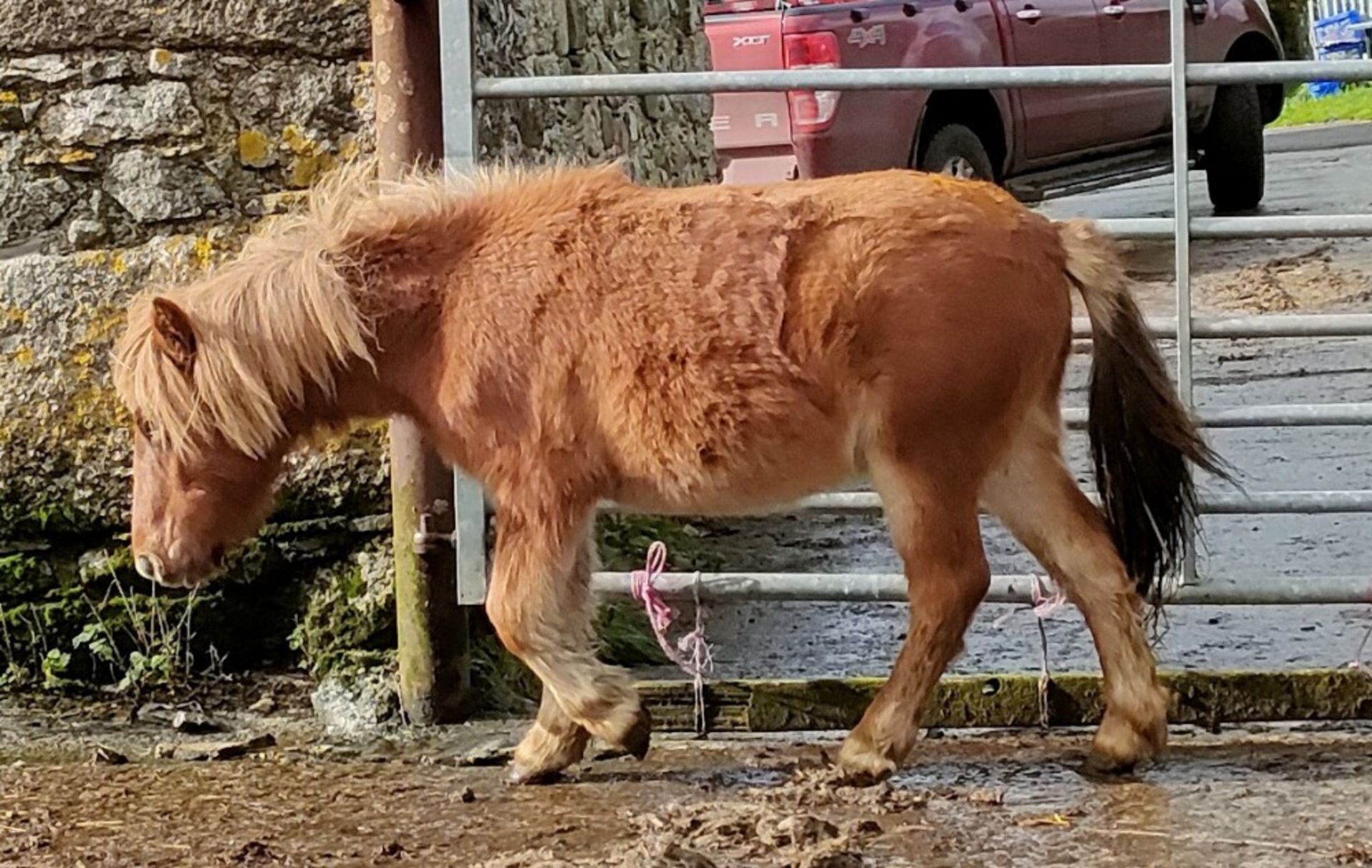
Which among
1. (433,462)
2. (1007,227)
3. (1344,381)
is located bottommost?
(1344,381)

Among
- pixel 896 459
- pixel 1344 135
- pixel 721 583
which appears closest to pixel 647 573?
pixel 721 583

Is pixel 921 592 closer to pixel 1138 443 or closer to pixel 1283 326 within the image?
pixel 1138 443

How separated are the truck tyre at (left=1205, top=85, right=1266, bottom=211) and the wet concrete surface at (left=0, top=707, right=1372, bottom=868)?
817 cm

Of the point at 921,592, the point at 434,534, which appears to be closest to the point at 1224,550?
the point at 921,592

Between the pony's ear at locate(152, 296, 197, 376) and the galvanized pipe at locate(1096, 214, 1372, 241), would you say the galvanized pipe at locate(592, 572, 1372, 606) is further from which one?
the pony's ear at locate(152, 296, 197, 376)

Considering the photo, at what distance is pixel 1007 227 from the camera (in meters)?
3.62

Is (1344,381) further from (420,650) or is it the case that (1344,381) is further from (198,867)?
(198,867)

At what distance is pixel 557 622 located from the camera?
377 cm

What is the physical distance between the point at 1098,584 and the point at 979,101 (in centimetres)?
601

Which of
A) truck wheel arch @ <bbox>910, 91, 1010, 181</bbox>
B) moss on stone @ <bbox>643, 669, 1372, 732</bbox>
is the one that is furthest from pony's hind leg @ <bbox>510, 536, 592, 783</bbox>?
truck wheel arch @ <bbox>910, 91, 1010, 181</bbox>

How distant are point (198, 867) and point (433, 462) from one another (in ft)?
3.91

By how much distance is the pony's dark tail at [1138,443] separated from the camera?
383 cm

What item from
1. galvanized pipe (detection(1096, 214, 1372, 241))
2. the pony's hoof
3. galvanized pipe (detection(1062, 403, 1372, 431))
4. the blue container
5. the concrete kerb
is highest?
the blue container

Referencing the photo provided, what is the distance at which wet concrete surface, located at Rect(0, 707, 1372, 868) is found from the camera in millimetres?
3361
